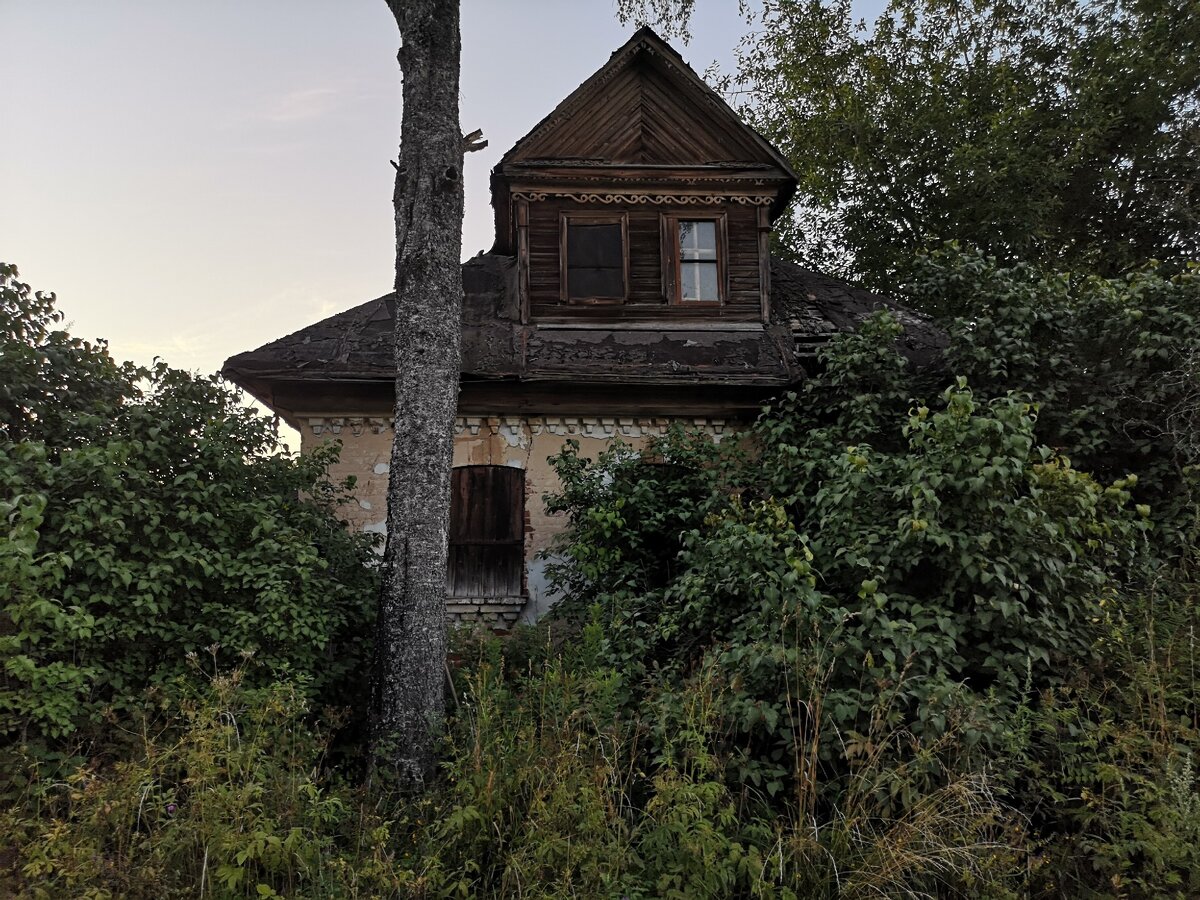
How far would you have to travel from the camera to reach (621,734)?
466 centimetres

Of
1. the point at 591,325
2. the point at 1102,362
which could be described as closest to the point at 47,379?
the point at 591,325

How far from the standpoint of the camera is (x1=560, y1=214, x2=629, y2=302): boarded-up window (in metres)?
9.62

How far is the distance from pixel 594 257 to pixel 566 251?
1.19ft

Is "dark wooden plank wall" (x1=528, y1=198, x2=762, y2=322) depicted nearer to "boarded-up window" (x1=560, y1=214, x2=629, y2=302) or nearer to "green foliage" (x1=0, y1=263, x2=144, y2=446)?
"boarded-up window" (x1=560, y1=214, x2=629, y2=302)

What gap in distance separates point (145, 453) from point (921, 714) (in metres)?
5.13

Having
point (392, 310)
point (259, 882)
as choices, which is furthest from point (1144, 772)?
point (392, 310)

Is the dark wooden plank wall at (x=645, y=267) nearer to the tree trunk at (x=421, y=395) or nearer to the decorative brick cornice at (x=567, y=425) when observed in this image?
the decorative brick cornice at (x=567, y=425)

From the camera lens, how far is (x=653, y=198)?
31.8ft

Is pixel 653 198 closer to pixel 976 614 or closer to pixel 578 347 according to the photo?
pixel 578 347

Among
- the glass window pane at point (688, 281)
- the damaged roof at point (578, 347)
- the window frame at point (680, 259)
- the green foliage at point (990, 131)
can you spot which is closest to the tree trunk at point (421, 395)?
the damaged roof at point (578, 347)

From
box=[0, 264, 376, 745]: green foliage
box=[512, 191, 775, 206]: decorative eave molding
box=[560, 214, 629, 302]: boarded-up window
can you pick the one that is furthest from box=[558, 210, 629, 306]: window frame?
box=[0, 264, 376, 745]: green foliage

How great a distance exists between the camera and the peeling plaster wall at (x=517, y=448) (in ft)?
27.8

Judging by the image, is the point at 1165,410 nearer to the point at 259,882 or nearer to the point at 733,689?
the point at 733,689

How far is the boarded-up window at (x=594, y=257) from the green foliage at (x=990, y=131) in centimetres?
518
